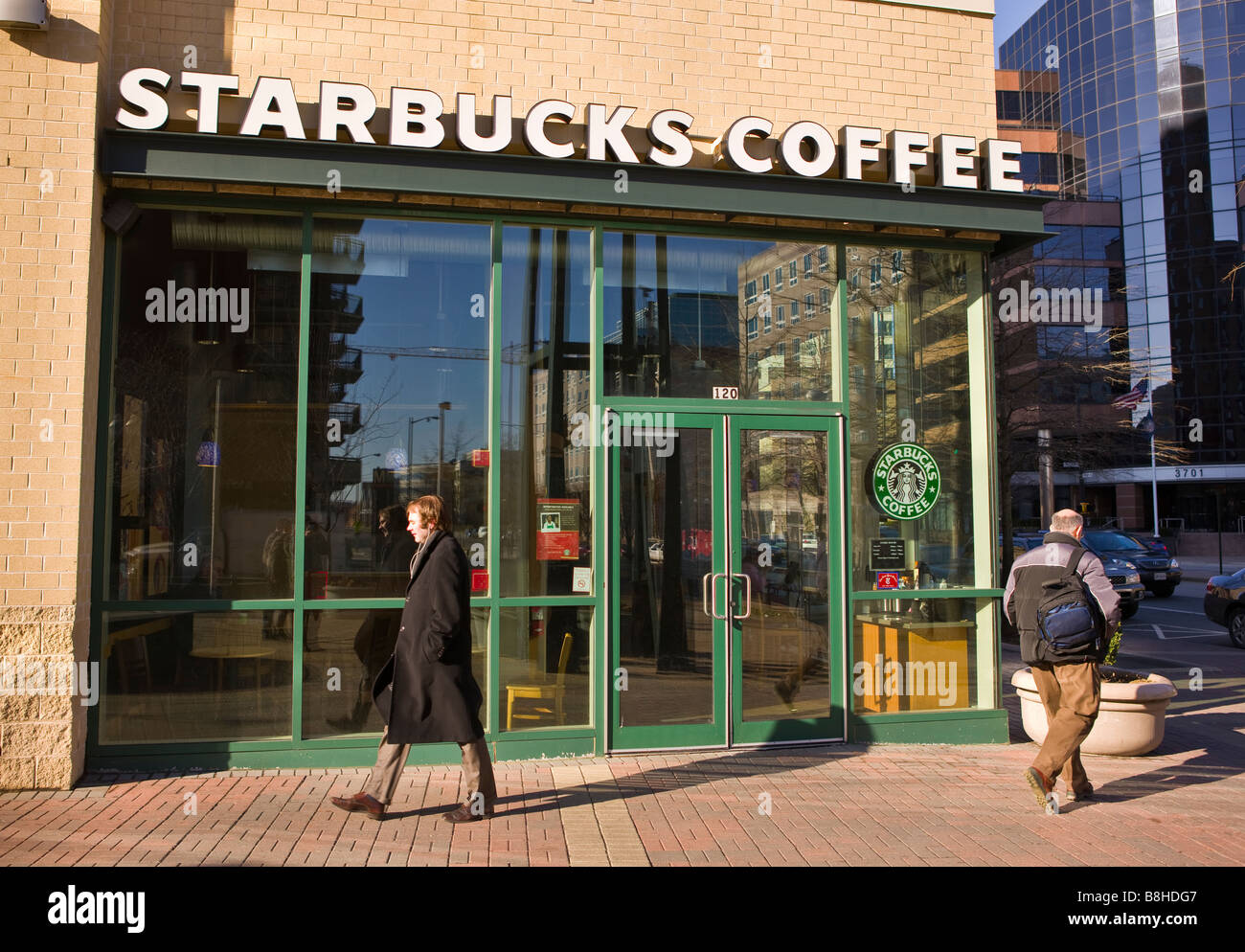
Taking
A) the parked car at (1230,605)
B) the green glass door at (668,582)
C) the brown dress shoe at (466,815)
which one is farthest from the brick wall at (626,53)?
the parked car at (1230,605)

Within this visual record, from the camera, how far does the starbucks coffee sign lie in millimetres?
8094

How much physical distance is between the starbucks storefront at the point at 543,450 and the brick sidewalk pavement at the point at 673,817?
1.64 ft

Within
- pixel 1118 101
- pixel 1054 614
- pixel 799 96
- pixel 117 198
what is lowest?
pixel 1054 614

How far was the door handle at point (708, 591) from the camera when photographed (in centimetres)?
755

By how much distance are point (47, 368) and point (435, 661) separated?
3345 mm

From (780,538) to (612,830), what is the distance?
2993 mm

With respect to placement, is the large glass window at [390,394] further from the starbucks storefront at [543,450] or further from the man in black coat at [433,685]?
the man in black coat at [433,685]

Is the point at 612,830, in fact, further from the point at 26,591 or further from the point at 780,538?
the point at 26,591

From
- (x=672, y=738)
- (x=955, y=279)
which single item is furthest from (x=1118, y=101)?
(x=672, y=738)

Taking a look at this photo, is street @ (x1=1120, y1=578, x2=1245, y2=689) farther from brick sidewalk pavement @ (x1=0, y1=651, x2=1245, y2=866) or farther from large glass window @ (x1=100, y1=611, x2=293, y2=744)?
large glass window @ (x1=100, y1=611, x2=293, y2=744)

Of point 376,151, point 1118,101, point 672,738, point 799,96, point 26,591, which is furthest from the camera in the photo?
point 1118,101

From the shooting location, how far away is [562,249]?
7.74 metres

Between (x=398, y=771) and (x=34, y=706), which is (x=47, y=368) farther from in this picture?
(x=398, y=771)

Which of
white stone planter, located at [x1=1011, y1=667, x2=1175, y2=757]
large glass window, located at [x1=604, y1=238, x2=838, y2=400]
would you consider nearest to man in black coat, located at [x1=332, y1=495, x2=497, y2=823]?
large glass window, located at [x1=604, y1=238, x2=838, y2=400]
